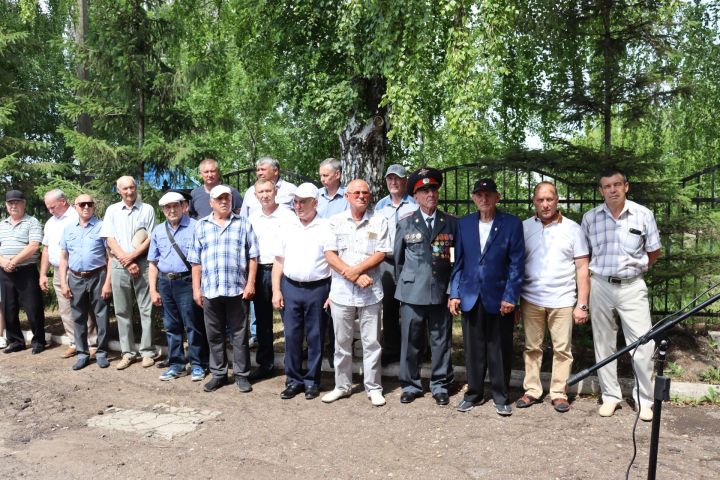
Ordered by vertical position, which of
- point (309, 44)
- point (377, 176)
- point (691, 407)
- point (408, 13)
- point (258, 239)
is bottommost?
point (691, 407)

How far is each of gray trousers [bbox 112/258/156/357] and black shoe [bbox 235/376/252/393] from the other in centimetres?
152

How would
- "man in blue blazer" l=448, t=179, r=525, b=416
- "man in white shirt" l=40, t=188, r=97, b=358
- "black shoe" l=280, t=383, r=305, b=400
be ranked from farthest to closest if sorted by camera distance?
"man in white shirt" l=40, t=188, r=97, b=358, "black shoe" l=280, t=383, r=305, b=400, "man in blue blazer" l=448, t=179, r=525, b=416

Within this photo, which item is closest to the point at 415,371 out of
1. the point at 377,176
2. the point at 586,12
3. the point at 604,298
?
the point at 604,298

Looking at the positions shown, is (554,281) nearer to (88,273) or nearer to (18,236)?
(88,273)

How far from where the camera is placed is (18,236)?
7848 mm

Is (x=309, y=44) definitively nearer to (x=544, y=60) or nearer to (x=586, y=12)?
(x=544, y=60)

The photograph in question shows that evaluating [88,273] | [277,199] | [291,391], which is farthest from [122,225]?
[291,391]

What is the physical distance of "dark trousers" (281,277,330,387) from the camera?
19.4ft

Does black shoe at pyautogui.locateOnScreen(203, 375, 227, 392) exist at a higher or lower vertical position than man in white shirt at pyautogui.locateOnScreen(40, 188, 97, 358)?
lower

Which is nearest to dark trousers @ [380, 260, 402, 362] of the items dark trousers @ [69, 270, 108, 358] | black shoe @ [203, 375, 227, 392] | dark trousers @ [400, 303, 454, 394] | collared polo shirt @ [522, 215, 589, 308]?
dark trousers @ [400, 303, 454, 394]

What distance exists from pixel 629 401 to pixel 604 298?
3.32 feet

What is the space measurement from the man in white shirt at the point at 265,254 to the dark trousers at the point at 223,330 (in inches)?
9.7

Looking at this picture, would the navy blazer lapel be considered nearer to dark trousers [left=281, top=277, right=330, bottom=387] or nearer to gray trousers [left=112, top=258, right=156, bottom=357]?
dark trousers [left=281, top=277, right=330, bottom=387]

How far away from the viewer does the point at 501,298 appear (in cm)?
538
